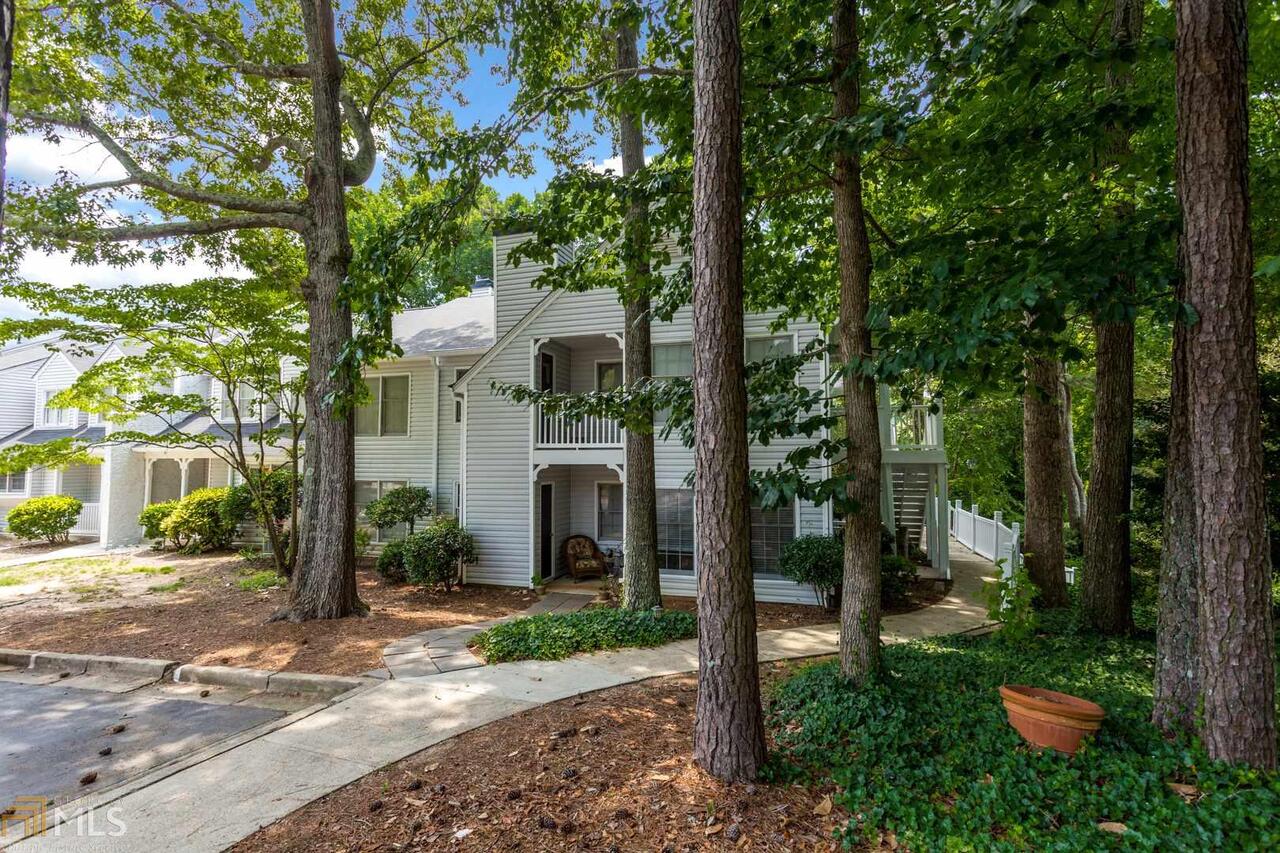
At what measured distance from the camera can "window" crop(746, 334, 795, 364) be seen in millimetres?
10203

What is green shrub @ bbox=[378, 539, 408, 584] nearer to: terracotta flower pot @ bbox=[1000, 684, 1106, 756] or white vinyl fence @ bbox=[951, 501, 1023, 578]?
terracotta flower pot @ bbox=[1000, 684, 1106, 756]

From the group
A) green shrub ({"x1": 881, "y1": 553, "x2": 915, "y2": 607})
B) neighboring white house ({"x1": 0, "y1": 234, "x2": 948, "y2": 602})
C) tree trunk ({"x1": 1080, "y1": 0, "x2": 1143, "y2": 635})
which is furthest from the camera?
neighboring white house ({"x1": 0, "y1": 234, "x2": 948, "y2": 602})

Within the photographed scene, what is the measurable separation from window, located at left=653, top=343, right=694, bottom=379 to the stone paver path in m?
5.28

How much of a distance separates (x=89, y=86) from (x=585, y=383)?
987 cm

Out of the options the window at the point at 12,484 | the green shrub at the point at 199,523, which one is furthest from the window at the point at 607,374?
the window at the point at 12,484

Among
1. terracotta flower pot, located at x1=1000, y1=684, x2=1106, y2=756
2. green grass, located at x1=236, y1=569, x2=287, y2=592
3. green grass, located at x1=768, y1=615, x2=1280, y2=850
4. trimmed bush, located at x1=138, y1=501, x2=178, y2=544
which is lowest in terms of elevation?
green grass, located at x1=236, y1=569, x2=287, y2=592

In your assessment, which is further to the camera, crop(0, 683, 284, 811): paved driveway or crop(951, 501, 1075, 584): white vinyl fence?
crop(951, 501, 1075, 584): white vinyl fence

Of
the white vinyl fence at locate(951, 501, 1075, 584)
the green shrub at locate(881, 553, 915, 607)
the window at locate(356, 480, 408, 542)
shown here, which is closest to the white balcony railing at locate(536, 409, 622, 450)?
the window at locate(356, 480, 408, 542)

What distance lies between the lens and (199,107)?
10.1 metres

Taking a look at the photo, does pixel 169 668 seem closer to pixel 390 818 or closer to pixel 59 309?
pixel 390 818

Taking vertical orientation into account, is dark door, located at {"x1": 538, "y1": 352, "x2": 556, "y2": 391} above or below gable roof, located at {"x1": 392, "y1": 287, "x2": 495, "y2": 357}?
below

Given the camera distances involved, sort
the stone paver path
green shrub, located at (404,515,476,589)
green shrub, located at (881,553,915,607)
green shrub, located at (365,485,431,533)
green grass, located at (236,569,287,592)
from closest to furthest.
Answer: the stone paver path
green shrub, located at (881,553,915,607)
green shrub, located at (404,515,476,589)
green grass, located at (236,569,287,592)
green shrub, located at (365,485,431,533)

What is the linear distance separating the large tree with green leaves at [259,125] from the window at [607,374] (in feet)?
16.4

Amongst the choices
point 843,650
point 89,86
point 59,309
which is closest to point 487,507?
point 59,309
